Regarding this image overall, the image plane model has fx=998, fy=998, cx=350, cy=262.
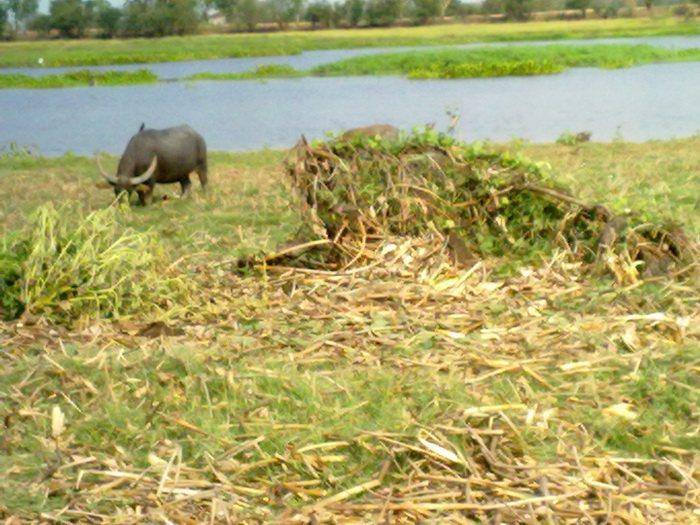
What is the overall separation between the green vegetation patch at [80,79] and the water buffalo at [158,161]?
2346cm

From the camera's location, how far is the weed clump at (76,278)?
496 cm

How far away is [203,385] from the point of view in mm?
3775

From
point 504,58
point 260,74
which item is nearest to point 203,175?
point 260,74

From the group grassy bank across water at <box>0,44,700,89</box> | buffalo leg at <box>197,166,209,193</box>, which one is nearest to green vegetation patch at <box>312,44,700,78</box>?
grassy bank across water at <box>0,44,700,89</box>

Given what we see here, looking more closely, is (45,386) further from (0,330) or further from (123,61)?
(123,61)

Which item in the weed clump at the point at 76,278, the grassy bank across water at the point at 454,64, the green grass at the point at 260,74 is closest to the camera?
the weed clump at the point at 76,278

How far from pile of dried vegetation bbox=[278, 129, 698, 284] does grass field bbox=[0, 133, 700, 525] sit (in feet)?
0.70

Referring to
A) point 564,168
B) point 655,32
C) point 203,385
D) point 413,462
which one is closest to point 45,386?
point 203,385

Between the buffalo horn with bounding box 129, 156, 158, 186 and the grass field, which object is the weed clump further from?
the buffalo horn with bounding box 129, 156, 158, 186

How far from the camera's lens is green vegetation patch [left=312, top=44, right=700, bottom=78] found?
36.2 m

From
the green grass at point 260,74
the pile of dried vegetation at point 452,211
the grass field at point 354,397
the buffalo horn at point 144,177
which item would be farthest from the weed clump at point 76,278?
the green grass at point 260,74

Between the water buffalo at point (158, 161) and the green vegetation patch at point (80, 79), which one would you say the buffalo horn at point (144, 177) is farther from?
the green vegetation patch at point (80, 79)

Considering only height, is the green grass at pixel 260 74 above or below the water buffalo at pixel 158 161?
below

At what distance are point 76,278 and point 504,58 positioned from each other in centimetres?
3471
